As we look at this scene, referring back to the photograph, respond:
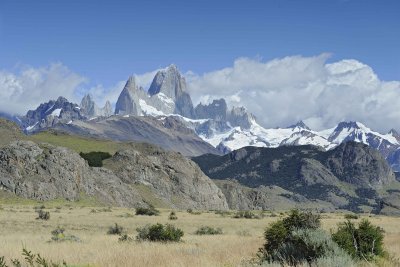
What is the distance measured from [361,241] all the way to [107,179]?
10719 centimetres

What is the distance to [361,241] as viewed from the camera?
660 inches

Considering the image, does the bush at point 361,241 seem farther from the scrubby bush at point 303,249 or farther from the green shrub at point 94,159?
the green shrub at point 94,159

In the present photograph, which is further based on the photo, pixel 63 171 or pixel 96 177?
pixel 96 177

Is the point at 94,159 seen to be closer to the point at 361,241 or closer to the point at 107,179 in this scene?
the point at 107,179

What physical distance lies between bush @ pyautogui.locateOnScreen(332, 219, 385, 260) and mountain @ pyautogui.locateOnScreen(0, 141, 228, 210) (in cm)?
8694

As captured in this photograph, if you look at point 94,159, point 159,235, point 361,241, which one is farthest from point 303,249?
point 94,159

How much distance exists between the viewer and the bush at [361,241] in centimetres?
1491

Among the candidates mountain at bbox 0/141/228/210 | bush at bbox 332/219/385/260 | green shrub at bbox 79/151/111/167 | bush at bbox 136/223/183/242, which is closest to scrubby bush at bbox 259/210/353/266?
bush at bbox 332/219/385/260

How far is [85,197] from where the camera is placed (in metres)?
105

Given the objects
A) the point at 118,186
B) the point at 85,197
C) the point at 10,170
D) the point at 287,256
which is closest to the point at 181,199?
the point at 118,186

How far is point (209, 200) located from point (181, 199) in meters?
14.3

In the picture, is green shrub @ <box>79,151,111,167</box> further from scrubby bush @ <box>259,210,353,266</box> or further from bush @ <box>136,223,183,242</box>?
scrubby bush @ <box>259,210,353,266</box>

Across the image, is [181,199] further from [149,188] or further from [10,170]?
[10,170]

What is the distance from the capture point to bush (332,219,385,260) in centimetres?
1491
